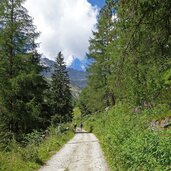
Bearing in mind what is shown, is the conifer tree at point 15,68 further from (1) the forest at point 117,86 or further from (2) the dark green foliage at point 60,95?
(2) the dark green foliage at point 60,95

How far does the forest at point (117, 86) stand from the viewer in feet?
30.1

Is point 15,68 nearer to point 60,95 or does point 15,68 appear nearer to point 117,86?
point 117,86

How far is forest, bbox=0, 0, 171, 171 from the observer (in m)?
9.18

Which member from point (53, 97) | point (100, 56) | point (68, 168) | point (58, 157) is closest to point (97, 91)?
point (100, 56)

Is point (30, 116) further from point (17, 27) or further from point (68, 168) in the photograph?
point (68, 168)


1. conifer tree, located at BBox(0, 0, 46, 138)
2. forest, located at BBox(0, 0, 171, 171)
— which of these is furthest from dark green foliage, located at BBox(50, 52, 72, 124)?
conifer tree, located at BBox(0, 0, 46, 138)

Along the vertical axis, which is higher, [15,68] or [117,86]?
[15,68]

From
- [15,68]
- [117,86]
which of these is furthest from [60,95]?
[117,86]

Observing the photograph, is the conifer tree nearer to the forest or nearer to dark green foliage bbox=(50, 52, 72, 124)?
the forest

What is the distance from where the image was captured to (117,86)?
912 cm

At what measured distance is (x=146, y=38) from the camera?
10.0m

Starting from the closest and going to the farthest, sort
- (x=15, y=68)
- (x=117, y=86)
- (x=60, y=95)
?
(x=117, y=86), (x=15, y=68), (x=60, y=95)

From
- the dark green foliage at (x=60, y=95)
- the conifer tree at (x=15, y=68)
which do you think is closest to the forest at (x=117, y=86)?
the conifer tree at (x=15, y=68)

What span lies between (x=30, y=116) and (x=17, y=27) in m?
7.48
